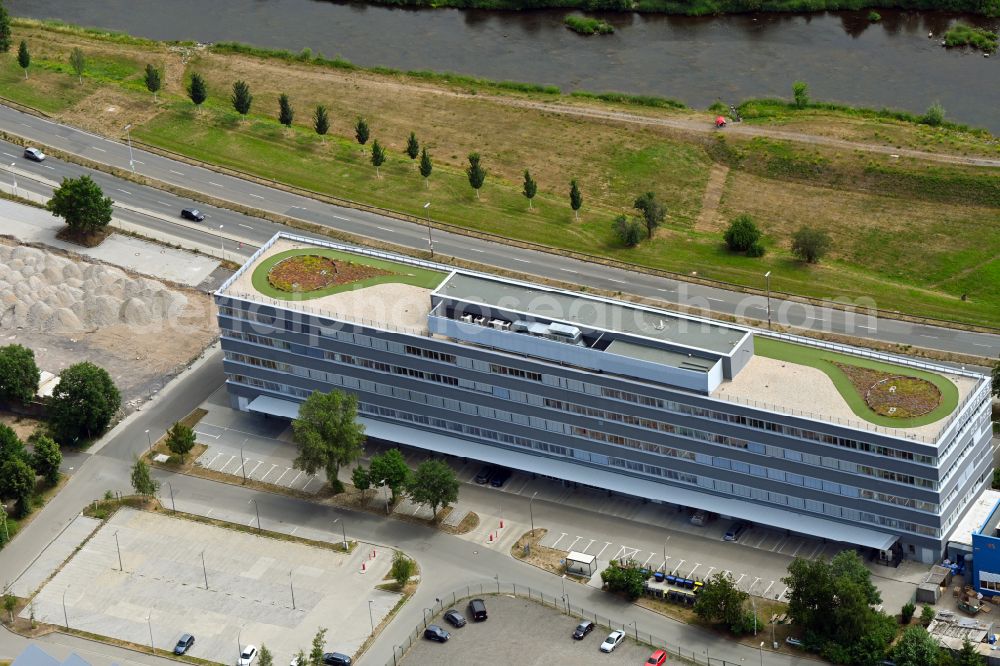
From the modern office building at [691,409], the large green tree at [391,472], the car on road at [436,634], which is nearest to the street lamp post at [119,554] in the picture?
the large green tree at [391,472]

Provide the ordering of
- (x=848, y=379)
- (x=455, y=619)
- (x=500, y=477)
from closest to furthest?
(x=455, y=619), (x=848, y=379), (x=500, y=477)

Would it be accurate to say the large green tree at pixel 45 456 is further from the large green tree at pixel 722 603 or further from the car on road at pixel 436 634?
the large green tree at pixel 722 603

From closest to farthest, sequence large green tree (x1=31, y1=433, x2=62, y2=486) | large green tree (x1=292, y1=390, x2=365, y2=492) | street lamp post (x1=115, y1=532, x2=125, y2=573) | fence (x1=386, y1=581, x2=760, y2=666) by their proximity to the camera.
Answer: fence (x1=386, y1=581, x2=760, y2=666) → street lamp post (x1=115, y1=532, x2=125, y2=573) → large green tree (x1=292, y1=390, x2=365, y2=492) → large green tree (x1=31, y1=433, x2=62, y2=486)

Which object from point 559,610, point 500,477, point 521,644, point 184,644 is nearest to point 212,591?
point 184,644

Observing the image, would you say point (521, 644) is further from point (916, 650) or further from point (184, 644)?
point (916, 650)

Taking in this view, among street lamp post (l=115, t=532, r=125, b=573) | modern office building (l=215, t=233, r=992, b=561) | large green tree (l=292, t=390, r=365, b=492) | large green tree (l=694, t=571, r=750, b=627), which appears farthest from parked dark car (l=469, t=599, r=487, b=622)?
street lamp post (l=115, t=532, r=125, b=573)

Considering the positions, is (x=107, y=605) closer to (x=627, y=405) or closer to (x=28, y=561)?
(x=28, y=561)

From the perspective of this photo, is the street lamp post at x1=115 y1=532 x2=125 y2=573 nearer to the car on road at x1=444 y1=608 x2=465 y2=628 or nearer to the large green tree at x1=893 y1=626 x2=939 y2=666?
the car on road at x1=444 y1=608 x2=465 y2=628
